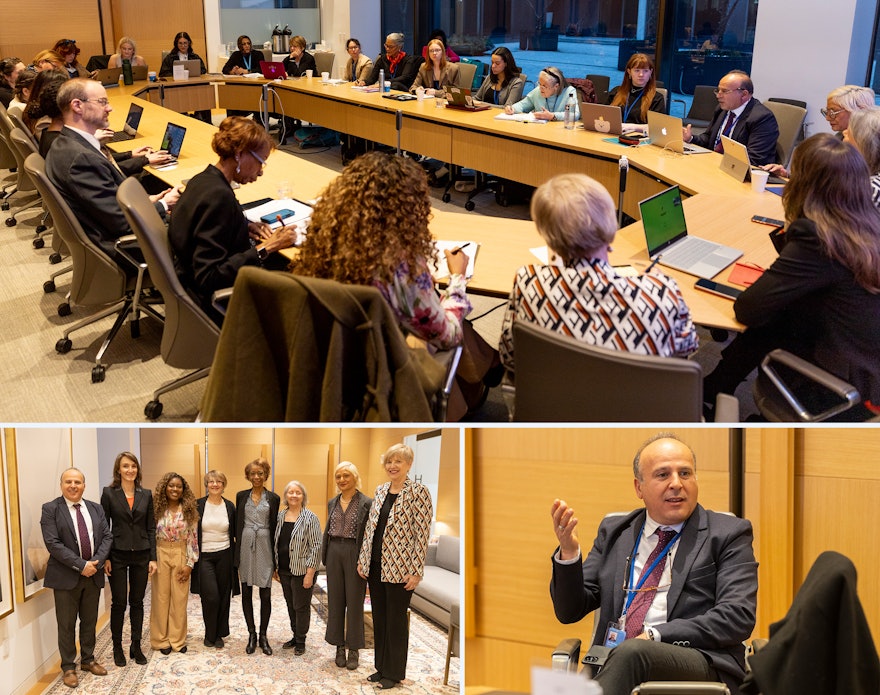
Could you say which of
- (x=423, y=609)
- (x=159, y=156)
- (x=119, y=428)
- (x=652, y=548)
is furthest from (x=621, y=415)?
(x=159, y=156)

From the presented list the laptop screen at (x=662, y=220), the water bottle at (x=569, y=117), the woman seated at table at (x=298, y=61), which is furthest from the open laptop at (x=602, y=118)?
the woman seated at table at (x=298, y=61)

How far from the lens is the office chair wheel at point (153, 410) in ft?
12.4

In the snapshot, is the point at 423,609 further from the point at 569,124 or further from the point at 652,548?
the point at 569,124

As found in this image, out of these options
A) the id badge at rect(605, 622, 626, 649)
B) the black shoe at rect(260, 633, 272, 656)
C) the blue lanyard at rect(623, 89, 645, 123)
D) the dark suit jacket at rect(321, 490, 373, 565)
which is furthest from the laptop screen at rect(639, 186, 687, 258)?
the blue lanyard at rect(623, 89, 645, 123)

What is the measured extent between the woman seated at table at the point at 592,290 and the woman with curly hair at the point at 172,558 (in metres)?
1.02

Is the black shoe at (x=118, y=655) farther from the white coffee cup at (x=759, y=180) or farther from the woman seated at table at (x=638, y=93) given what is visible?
the woman seated at table at (x=638, y=93)

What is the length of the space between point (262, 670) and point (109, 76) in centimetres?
793

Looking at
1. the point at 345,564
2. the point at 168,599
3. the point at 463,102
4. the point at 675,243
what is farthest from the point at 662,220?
the point at 463,102

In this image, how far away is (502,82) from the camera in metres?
7.57

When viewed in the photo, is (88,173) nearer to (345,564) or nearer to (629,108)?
(345,564)

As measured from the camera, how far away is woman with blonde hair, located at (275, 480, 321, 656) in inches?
89.1

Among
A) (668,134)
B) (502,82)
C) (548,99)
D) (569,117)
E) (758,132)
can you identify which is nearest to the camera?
(758,132)

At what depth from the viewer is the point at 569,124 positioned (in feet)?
20.6

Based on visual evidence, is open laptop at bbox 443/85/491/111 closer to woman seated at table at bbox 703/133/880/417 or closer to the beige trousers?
woman seated at table at bbox 703/133/880/417
